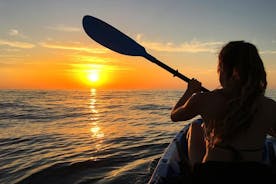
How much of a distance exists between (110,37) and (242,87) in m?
3.51

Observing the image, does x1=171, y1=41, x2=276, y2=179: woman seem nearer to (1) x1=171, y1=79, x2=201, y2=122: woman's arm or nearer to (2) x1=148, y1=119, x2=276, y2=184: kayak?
(1) x1=171, y1=79, x2=201, y2=122: woman's arm

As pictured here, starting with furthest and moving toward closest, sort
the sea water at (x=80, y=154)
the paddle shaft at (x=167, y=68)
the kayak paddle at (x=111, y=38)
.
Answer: the sea water at (x=80, y=154)
the kayak paddle at (x=111, y=38)
the paddle shaft at (x=167, y=68)

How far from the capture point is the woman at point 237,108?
2.82 meters

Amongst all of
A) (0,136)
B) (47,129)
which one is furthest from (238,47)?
(47,129)

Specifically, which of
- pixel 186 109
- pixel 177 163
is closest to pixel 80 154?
pixel 177 163

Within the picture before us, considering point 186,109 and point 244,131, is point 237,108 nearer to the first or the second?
point 244,131

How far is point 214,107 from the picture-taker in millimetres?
2896

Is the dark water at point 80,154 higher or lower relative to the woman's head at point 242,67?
lower

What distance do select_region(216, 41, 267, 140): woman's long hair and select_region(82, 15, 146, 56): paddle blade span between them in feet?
9.47

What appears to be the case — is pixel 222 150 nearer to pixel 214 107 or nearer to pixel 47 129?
pixel 214 107

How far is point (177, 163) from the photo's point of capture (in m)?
4.70

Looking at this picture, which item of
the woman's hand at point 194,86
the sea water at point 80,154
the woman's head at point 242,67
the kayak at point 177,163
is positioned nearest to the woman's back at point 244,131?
the woman's head at point 242,67

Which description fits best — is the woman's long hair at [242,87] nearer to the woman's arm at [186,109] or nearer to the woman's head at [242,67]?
the woman's head at [242,67]

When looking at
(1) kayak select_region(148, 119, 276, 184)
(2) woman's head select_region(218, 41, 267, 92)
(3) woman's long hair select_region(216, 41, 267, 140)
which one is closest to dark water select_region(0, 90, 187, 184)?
(1) kayak select_region(148, 119, 276, 184)
